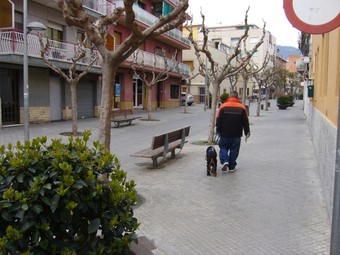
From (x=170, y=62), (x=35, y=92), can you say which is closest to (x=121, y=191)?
(x=35, y=92)

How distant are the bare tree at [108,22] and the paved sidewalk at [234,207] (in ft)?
5.34

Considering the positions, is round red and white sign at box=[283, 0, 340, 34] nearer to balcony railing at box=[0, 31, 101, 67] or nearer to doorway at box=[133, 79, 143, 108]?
balcony railing at box=[0, 31, 101, 67]

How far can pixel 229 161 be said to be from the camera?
819 centimetres

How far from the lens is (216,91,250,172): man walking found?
796 centimetres

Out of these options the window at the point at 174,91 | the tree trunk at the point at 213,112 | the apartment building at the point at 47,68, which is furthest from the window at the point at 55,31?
the window at the point at 174,91

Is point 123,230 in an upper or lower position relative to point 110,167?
lower

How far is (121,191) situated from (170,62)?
31.6 m

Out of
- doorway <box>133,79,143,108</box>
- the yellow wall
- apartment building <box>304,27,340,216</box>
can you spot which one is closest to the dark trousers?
apartment building <box>304,27,340,216</box>

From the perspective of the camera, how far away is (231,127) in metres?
7.96

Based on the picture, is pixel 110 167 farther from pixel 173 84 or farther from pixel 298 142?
pixel 173 84

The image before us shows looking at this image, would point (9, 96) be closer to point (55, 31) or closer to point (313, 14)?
point (55, 31)

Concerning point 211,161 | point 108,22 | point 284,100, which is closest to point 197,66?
point 284,100

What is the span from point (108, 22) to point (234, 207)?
136 inches

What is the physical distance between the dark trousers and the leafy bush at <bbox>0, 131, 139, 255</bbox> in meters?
5.20
